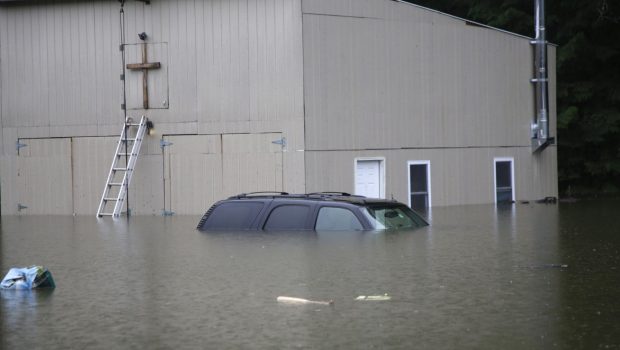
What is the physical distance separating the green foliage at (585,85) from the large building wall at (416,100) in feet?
28.2

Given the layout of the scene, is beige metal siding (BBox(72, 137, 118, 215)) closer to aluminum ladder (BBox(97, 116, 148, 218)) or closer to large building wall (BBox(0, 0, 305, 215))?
large building wall (BBox(0, 0, 305, 215))

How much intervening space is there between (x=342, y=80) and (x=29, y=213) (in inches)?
419

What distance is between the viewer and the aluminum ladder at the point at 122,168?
95.7ft

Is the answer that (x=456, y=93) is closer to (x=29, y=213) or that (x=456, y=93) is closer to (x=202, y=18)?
(x=202, y=18)

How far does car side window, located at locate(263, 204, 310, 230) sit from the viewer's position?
18484 mm

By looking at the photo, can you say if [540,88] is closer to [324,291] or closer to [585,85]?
[585,85]

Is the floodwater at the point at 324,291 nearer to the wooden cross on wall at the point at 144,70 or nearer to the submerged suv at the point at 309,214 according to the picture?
the submerged suv at the point at 309,214

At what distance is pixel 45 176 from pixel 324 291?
68.6ft

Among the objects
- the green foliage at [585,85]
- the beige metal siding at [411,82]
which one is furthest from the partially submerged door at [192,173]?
the green foliage at [585,85]

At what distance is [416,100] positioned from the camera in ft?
101

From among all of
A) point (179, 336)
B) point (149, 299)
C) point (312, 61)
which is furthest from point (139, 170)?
point (179, 336)

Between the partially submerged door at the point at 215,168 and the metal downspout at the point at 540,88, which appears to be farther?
the metal downspout at the point at 540,88

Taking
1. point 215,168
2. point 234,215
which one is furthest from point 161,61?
point 234,215

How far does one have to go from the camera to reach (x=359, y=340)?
891 cm
